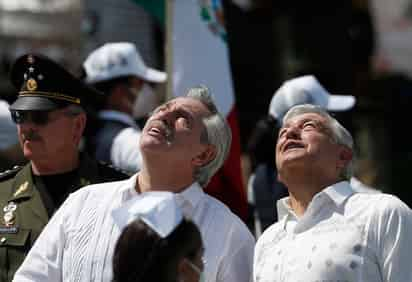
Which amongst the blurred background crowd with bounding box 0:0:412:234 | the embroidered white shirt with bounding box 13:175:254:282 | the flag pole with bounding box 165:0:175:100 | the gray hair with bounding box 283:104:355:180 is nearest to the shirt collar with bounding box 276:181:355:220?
the gray hair with bounding box 283:104:355:180

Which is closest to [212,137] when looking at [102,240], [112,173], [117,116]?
[102,240]

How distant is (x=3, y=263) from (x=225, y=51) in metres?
2.89

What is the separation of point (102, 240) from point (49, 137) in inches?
40.8

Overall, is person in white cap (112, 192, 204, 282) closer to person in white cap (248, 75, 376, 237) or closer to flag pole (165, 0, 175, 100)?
person in white cap (248, 75, 376, 237)

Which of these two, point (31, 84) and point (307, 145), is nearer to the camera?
point (307, 145)

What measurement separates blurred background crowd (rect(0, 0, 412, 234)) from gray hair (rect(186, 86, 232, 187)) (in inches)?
221

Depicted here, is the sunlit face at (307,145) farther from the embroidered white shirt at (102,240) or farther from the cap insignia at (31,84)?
the cap insignia at (31,84)

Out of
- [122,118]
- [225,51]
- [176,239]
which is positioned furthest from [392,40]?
[176,239]

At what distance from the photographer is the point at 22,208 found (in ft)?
17.8

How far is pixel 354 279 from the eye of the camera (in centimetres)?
455

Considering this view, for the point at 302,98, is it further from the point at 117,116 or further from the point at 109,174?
the point at 109,174

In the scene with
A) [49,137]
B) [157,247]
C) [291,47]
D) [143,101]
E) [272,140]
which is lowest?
[291,47]

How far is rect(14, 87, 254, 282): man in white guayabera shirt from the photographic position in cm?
469

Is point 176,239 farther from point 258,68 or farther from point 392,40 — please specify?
point 258,68
